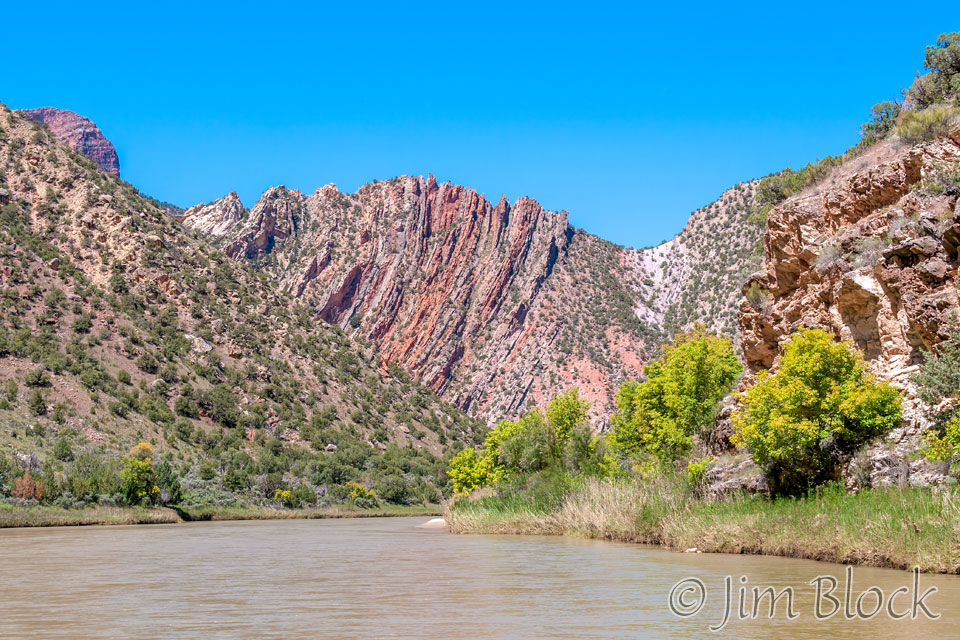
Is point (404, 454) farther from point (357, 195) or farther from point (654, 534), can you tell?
point (357, 195)

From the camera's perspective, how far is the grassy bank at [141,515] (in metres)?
53.6

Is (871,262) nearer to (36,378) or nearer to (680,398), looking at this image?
(680,398)

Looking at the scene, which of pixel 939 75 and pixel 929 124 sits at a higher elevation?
pixel 939 75

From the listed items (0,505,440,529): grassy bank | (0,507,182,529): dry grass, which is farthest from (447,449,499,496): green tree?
(0,507,182,529): dry grass

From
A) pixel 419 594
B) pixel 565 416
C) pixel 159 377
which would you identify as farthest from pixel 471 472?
pixel 419 594

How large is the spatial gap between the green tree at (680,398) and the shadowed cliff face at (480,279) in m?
92.0

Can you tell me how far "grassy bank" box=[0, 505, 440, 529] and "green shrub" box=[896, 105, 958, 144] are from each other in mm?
51158

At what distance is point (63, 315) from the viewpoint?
271 ft

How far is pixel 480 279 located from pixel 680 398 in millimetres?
121480

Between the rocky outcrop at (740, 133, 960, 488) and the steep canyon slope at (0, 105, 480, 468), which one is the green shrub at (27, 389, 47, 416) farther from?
the rocky outcrop at (740, 133, 960, 488)

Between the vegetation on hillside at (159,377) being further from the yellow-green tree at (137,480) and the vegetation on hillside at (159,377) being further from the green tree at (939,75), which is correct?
the green tree at (939,75)

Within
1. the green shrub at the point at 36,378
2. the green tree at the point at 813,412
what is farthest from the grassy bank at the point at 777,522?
the green shrub at the point at 36,378

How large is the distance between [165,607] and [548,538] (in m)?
23.9

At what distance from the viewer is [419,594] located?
18.1 metres
